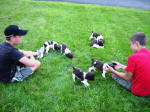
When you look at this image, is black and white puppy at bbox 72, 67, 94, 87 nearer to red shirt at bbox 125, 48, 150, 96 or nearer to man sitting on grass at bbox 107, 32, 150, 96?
man sitting on grass at bbox 107, 32, 150, 96

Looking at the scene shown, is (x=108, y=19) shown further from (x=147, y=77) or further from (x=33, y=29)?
(x=147, y=77)

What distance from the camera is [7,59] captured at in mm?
3180

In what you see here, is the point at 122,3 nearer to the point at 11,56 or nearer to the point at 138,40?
the point at 138,40

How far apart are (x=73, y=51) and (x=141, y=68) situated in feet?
9.09

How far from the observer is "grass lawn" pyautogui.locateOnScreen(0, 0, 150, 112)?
3166 mm

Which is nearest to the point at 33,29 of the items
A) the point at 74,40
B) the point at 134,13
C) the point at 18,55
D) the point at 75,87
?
the point at 74,40

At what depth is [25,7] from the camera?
920cm

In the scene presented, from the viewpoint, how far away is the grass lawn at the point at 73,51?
317 cm

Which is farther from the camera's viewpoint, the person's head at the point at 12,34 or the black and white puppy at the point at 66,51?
the black and white puppy at the point at 66,51

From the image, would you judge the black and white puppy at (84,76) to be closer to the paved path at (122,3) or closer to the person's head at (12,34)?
the person's head at (12,34)

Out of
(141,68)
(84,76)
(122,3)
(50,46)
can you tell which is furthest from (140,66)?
(122,3)

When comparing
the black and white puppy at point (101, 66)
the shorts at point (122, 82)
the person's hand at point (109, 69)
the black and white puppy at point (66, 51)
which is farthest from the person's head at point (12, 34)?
the shorts at point (122, 82)

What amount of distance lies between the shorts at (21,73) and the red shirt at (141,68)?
266cm

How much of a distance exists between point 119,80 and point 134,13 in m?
7.76
